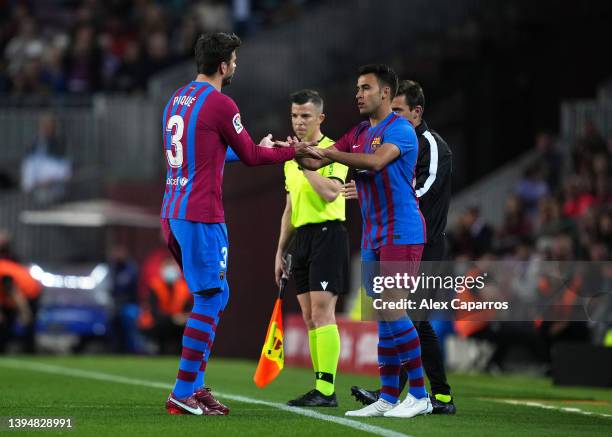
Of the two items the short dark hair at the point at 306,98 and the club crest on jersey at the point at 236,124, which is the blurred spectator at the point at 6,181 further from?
the club crest on jersey at the point at 236,124

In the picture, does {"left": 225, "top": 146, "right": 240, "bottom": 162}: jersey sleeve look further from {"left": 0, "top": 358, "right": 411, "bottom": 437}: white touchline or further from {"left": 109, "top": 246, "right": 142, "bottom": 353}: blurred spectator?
{"left": 109, "top": 246, "right": 142, "bottom": 353}: blurred spectator

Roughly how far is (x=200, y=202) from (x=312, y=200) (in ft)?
5.63

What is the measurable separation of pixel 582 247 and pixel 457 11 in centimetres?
710

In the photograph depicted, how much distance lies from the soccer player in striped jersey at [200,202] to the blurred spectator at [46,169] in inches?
636

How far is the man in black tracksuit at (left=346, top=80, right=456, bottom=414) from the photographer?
408 inches

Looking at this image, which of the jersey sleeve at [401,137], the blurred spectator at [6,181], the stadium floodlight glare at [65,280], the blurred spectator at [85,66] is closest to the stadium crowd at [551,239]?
the stadium floodlight glare at [65,280]

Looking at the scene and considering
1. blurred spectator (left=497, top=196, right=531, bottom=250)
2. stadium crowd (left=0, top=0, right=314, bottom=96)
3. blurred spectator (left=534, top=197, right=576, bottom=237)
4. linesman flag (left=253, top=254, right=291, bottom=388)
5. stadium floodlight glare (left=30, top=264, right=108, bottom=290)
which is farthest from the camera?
stadium crowd (left=0, top=0, right=314, bottom=96)

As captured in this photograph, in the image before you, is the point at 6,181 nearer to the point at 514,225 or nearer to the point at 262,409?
the point at 514,225

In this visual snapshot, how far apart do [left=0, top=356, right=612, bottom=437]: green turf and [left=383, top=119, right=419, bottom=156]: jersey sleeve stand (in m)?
1.81

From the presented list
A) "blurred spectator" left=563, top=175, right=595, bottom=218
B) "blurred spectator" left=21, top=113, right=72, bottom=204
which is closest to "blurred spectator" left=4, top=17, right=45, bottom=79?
"blurred spectator" left=21, top=113, right=72, bottom=204

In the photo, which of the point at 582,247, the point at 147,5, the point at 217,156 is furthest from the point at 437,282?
the point at 147,5

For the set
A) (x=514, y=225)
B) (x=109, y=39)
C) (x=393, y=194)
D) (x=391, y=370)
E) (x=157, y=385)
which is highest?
(x=109, y=39)

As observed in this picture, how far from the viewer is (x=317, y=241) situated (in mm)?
10922

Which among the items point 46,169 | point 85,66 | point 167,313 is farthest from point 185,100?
point 85,66
